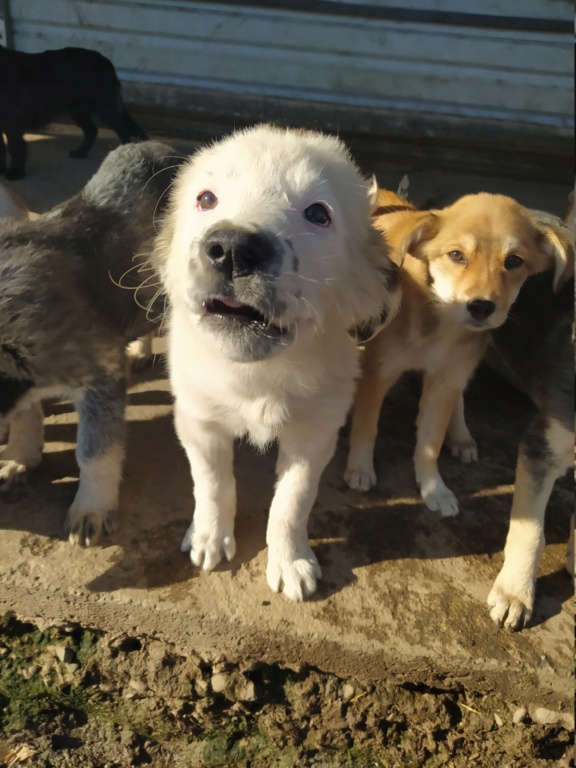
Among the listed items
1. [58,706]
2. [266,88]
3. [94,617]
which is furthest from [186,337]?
[266,88]

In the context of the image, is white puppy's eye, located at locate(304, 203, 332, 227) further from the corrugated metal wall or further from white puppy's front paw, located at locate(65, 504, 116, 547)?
the corrugated metal wall

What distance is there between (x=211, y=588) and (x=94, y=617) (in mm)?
491

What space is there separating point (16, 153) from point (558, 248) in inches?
195

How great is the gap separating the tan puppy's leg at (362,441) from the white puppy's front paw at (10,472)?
1.58m

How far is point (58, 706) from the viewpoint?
268cm

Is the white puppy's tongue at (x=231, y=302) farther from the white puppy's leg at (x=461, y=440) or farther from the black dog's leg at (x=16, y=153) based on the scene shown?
the black dog's leg at (x=16, y=153)

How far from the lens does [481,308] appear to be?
257 centimetres

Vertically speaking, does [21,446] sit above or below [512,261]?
below

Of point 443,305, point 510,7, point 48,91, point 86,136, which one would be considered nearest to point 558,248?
point 443,305

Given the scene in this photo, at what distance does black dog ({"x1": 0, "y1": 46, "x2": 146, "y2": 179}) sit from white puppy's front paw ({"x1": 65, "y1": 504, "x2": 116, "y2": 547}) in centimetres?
415

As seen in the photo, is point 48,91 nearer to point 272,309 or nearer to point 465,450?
point 465,450

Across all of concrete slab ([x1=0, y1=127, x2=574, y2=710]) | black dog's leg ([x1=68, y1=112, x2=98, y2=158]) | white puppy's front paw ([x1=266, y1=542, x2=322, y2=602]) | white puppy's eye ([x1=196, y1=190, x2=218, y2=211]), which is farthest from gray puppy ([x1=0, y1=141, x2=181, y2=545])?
black dog's leg ([x1=68, y1=112, x2=98, y2=158])

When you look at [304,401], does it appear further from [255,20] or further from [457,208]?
[255,20]

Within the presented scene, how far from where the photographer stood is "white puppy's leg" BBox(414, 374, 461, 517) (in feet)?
10.0
